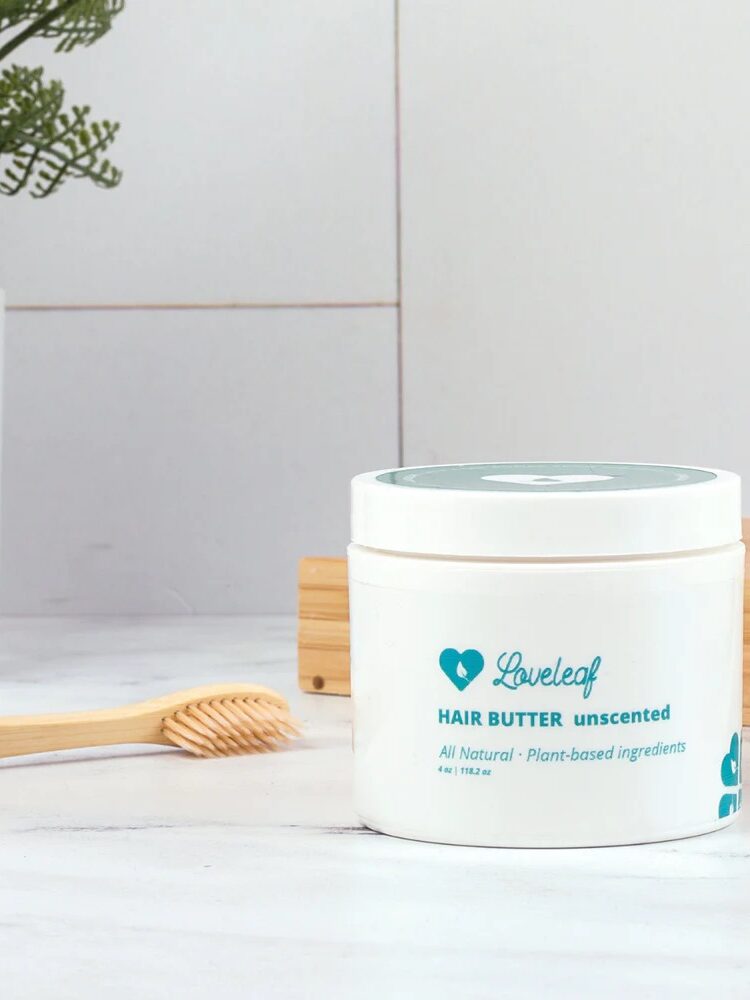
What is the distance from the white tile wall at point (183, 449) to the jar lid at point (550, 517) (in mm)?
490

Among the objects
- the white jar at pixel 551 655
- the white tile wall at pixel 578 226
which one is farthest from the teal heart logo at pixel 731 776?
the white tile wall at pixel 578 226

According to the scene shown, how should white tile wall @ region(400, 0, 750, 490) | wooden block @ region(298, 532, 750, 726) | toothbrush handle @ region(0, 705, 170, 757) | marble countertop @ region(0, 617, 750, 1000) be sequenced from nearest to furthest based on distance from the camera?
marble countertop @ region(0, 617, 750, 1000), toothbrush handle @ region(0, 705, 170, 757), wooden block @ region(298, 532, 750, 726), white tile wall @ region(400, 0, 750, 490)

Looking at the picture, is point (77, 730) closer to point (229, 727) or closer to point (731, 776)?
point (229, 727)

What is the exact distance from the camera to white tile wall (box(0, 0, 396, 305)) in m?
0.93

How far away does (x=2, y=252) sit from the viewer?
3.13 ft

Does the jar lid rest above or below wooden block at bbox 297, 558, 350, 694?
above

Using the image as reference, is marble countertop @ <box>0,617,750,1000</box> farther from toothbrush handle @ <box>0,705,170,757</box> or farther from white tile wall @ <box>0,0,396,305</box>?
white tile wall @ <box>0,0,396,305</box>

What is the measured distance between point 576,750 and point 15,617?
63 cm

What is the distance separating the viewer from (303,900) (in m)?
0.41

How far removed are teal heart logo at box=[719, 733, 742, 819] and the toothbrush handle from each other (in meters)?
0.24

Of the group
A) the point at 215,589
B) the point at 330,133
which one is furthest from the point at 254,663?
the point at 330,133

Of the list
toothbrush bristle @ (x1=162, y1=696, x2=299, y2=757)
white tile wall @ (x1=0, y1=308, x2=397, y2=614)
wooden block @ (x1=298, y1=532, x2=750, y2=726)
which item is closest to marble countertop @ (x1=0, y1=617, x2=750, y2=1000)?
toothbrush bristle @ (x1=162, y1=696, x2=299, y2=757)

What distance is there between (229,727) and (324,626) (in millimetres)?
125

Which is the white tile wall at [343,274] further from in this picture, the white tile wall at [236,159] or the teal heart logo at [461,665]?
the teal heart logo at [461,665]
